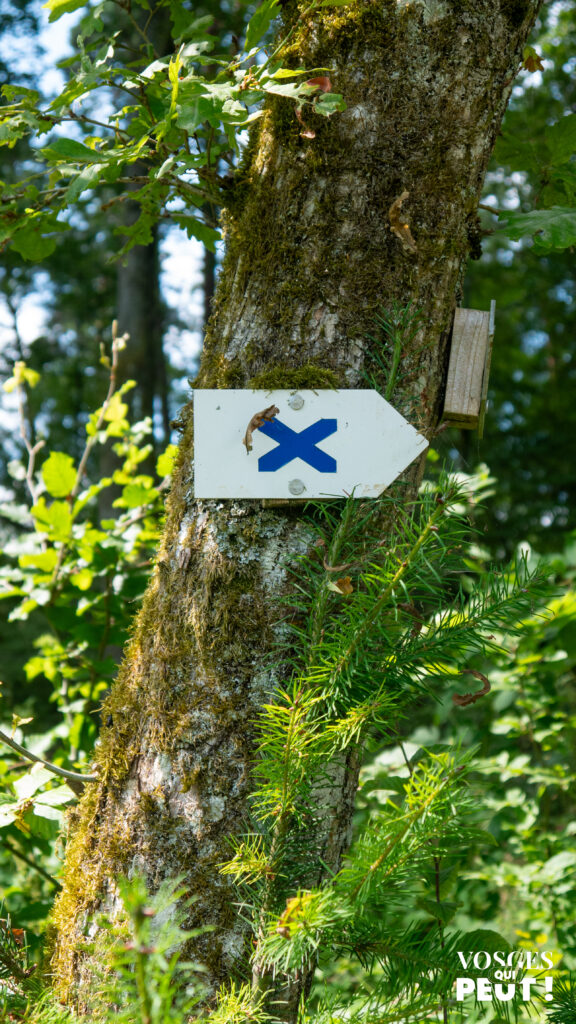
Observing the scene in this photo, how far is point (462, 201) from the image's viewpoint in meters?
1.17

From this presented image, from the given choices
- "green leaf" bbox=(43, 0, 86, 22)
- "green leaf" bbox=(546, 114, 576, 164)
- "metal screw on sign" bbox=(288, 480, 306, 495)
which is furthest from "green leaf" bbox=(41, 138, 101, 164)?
"green leaf" bbox=(546, 114, 576, 164)

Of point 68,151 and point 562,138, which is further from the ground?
point 562,138

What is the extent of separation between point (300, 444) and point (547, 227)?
0.63 m

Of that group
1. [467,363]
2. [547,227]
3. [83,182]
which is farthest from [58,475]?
[547,227]

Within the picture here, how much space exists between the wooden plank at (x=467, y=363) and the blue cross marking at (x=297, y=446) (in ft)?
0.72

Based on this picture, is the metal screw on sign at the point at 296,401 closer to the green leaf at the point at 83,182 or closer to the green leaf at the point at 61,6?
the green leaf at the point at 83,182

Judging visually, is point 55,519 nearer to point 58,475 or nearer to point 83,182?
point 58,475

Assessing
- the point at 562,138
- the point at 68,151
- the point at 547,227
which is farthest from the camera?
the point at 562,138

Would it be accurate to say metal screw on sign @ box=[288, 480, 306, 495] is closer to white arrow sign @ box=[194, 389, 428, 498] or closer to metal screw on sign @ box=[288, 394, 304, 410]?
white arrow sign @ box=[194, 389, 428, 498]

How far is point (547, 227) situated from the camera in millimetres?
1306

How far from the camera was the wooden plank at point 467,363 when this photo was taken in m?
1.17

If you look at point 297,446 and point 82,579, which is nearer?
point 297,446

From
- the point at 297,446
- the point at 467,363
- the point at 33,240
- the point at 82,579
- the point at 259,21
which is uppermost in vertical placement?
the point at 259,21

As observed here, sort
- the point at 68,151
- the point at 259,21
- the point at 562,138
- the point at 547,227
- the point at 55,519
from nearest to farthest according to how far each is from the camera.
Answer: the point at 259,21
the point at 68,151
the point at 547,227
the point at 562,138
the point at 55,519
